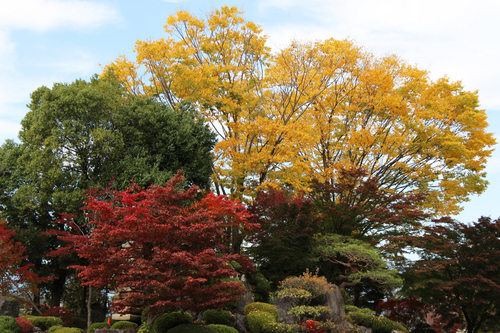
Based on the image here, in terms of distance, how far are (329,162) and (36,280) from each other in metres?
14.3

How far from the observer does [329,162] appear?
819 inches

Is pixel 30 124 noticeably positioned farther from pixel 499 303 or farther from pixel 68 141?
pixel 499 303

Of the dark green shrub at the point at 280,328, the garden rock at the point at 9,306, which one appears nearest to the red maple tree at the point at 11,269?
the garden rock at the point at 9,306

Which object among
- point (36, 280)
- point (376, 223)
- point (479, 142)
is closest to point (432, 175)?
point (479, 142)

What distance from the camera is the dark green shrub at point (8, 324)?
39.2ft

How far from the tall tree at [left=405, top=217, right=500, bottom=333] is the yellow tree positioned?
11.4ft

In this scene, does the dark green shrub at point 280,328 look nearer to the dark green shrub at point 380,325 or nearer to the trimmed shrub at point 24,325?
the dark green shrub at point 380,325

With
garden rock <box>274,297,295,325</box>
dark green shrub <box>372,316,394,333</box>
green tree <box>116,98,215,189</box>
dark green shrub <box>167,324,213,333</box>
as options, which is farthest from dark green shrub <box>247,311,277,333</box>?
green tree <box>116,98,215,189</box>

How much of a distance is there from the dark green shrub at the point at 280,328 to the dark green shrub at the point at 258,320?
0.60 feet

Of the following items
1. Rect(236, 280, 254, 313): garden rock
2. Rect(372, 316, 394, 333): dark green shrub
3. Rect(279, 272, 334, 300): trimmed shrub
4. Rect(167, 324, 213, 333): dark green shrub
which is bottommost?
Rect(372, 316, 394, 333): dark green shrub

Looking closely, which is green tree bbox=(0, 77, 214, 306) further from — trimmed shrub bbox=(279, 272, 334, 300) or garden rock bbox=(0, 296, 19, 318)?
trimmed shrub bbox=(279, 272, 334, 300)

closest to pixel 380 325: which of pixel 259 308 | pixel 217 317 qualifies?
pixel 259 308

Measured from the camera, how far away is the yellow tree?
18.0 m

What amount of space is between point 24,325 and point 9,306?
1008 millimetres
